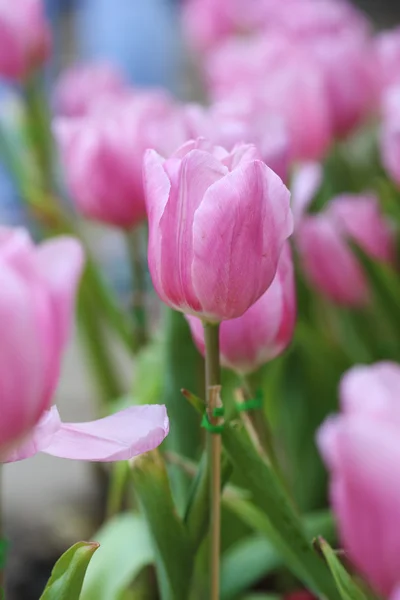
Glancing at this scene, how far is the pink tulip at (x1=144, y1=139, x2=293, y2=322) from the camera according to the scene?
20 centimetres

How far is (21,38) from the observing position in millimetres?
583

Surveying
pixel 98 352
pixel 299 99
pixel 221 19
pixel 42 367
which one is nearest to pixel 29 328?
pixel 42 367

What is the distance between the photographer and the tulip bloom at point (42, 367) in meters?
0.17

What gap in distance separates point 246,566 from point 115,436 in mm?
168

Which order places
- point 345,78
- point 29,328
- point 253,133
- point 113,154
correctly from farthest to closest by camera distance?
point 345,78 < point 113,154 < point 253,133 < point 29,328

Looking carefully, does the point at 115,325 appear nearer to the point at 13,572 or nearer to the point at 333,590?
the point at 13,572

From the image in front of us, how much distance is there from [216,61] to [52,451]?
1.64 feet

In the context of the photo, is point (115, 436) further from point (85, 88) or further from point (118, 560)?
point (85, 88)

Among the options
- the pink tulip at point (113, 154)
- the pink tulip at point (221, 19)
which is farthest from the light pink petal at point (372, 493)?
the pink tulip at point (221, 19)

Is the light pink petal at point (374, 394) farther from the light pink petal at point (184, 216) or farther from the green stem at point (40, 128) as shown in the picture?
the green stem at point (40, 128)

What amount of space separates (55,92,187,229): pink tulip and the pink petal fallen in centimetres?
20

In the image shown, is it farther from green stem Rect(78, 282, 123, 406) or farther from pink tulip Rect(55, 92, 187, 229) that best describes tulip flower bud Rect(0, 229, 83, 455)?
green stem Rect(78, 282, 123, 406)

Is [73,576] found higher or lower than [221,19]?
lower

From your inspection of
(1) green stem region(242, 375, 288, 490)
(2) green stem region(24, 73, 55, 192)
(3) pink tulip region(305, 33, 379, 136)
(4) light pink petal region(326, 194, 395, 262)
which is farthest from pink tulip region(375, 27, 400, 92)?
(1) green stem region(242, 375, 288, 490)
